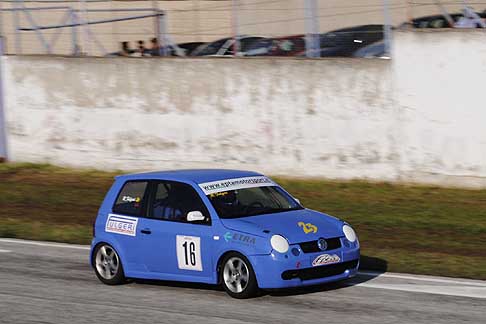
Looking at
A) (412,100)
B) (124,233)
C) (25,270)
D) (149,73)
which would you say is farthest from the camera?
(149,73)

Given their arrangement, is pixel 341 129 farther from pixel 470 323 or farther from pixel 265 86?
pixel 470 323

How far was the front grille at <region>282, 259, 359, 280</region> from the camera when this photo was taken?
10688 millimetres

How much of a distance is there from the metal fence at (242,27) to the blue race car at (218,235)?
27.3 ft

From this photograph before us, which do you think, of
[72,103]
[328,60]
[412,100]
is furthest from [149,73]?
[412,100]

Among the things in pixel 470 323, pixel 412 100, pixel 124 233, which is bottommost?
pixel 470 323

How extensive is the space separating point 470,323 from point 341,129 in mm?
10904

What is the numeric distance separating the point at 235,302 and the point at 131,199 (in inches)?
86.8

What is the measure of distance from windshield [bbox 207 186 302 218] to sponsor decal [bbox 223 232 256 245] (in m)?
0.37

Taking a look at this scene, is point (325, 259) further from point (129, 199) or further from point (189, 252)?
point (129, 199)

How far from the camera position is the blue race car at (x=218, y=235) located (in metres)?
10.8

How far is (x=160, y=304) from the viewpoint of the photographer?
1098 cm

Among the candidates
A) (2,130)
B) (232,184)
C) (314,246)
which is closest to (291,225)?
(314,246)

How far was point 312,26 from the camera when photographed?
20.7 m

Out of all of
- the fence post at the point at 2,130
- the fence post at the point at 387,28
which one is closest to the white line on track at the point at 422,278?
the fence post at the point at 387,28
